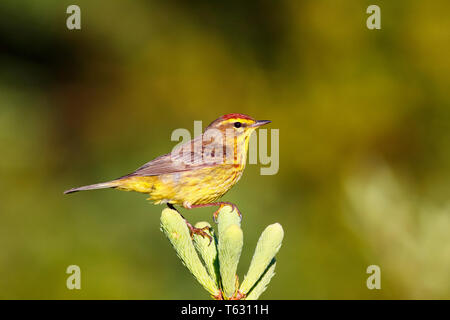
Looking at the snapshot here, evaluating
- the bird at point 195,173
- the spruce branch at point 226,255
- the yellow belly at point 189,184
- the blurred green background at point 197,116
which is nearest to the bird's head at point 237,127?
the bird at point 195,173

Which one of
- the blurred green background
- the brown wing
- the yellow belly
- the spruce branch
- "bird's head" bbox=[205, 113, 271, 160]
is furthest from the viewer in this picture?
the blurred green background

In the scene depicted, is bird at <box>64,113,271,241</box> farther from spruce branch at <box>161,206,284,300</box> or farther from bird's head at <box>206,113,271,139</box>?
spruce branch at <box>161,206,284,300</box>

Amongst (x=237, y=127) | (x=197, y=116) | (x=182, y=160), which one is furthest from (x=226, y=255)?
(x=197, y=116)

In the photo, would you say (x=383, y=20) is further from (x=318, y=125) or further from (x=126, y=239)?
(x=126, y=239)

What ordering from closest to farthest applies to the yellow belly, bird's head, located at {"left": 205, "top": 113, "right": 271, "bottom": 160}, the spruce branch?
the spruce branch < the yellow belly < bird's head, located at {"left": 205, "top": 113, "right": 271, "bottom": 160}

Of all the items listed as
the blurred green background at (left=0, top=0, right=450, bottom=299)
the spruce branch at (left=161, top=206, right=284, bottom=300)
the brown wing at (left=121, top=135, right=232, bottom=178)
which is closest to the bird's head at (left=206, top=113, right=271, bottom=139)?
the brown wing at (left=121, top=135, right=232, bottom=178)

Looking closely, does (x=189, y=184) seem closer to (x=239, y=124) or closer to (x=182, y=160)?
(x=182, y=160)

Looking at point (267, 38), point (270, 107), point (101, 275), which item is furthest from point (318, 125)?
point (101, 275)

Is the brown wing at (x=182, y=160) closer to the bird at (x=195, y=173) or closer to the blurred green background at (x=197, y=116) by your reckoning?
the bird at (x=195, y=173)
